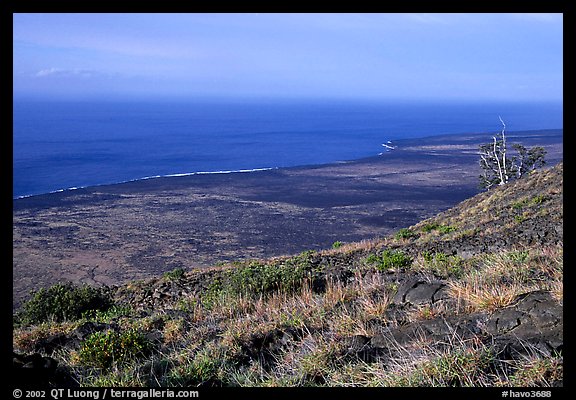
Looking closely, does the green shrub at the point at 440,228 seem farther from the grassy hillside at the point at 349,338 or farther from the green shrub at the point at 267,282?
the green shrub at the point at 267,282

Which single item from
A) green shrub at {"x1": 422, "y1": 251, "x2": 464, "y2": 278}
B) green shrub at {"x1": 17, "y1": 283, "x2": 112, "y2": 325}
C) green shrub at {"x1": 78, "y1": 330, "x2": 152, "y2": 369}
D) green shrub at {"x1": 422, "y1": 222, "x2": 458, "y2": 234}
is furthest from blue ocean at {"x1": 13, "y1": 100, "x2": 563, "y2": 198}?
green shrub at {"x1": 78, "y1": 330, "x2": 152, "y2": 369}

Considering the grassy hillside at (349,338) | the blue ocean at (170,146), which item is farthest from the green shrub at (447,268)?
the blue ocean at (170,146)

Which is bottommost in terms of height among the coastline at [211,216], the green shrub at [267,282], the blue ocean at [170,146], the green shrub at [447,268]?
the coastline at [211,216]

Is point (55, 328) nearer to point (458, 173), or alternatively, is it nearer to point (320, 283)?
point (320, 283)

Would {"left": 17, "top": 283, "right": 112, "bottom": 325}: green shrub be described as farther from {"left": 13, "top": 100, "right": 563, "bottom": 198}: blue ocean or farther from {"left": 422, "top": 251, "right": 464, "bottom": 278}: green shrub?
{"left": 13, "top": 100, "right": 563, "bottom": 198}: blue ocean

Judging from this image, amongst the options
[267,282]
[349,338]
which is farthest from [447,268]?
[349,338]

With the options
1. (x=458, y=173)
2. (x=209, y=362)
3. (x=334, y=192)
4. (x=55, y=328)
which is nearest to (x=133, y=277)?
(x=55, y=328)
